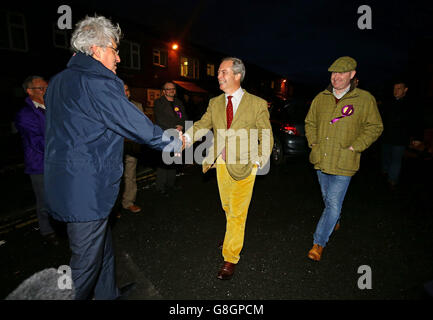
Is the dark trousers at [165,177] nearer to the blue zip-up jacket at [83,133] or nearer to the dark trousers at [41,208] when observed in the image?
the dark trousers at [41,208]

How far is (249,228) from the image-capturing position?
161 inches

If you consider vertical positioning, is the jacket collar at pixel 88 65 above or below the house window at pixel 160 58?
below

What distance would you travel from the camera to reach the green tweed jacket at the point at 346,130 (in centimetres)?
292

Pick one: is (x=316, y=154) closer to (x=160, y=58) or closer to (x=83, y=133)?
(x=83, y=133)

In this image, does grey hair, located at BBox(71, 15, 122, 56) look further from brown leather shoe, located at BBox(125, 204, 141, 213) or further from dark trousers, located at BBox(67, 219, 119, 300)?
brown leather shoe, located at BBox(125, 204, 141, 213)

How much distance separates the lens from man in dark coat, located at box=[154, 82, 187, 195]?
533 centimetres

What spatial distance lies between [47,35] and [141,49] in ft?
23.8

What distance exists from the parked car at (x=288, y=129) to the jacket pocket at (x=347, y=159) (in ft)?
15.0

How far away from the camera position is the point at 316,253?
10.6 feet

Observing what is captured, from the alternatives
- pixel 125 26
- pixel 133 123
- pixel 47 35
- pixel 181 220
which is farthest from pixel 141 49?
pixel 133 123

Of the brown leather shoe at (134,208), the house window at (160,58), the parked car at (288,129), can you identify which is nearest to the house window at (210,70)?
the house window at (160,58)
